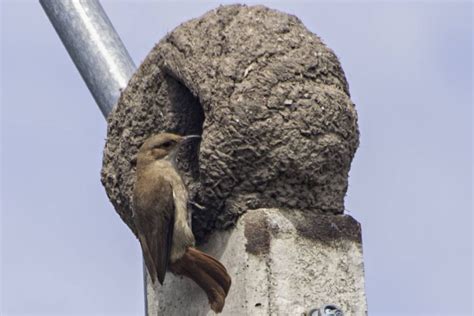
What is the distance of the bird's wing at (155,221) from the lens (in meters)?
13.1

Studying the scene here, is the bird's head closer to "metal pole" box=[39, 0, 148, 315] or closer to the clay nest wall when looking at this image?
the clay nest wall

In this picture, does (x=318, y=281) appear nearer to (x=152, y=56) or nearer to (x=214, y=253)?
(x=214, y=253)

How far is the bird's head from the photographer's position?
13.4 meters

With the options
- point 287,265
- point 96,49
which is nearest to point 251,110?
point 287,265

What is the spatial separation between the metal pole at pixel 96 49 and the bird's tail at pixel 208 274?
0.96 m

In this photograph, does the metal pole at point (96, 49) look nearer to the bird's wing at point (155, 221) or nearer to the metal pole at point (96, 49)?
the metal pole at point (96, 49)

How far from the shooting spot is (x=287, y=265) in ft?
41.1

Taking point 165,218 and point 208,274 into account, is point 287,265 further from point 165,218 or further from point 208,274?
point 165,218

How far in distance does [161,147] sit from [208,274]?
3.67 ft

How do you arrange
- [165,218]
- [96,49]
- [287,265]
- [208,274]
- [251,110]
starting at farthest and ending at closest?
1. [96,49]
2. [165,218]
3. [251,110]
4. [208,274]
5. [287,265]

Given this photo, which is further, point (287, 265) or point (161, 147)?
point (161, 147)

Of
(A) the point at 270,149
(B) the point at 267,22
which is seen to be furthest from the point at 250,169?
(B) the point at 267,22

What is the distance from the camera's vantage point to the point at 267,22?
1335cm

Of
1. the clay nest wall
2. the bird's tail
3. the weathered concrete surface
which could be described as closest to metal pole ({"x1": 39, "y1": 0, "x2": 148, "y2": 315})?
the clay nest wall
